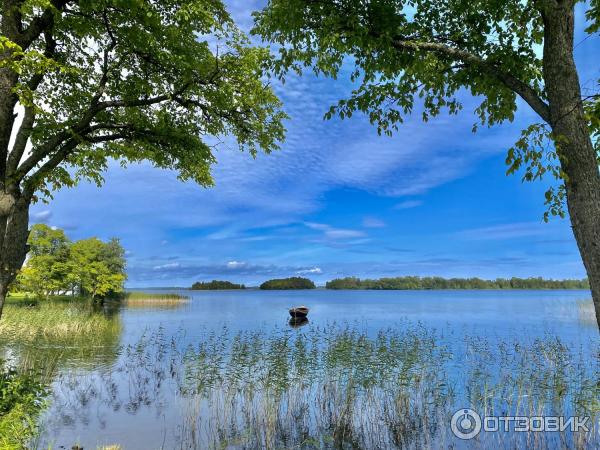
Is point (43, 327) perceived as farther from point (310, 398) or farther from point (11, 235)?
point (310, 398)

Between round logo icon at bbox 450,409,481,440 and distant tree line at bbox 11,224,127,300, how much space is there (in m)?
52.9

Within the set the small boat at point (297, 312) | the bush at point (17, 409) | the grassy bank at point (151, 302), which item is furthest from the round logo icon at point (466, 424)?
the grassy bank at point (151, 302)

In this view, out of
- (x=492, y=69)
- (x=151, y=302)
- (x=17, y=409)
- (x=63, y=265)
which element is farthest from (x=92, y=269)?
(x=492, y=69)

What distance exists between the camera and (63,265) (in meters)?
51.8

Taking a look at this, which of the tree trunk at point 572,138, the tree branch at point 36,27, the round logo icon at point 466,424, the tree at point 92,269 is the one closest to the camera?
the tree trunk at point 572,138

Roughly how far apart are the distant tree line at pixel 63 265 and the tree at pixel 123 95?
4562 cm

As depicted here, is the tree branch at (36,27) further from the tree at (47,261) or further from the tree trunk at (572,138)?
the tree at (47,261)

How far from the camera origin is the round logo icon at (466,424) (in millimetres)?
10414

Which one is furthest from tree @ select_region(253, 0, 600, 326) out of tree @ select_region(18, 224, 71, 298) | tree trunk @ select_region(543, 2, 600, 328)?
tree @ select_region(18, 224, 71, 298)

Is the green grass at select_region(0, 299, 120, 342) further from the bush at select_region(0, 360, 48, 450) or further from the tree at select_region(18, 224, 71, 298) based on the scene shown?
the tree at select_region(18, 224, 71, 298)

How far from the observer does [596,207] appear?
591cm

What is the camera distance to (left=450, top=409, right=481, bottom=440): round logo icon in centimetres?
1041

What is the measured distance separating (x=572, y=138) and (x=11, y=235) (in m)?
11.9

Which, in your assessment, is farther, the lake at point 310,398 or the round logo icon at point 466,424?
the lake at point 310,398
